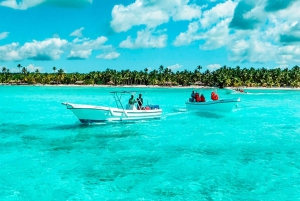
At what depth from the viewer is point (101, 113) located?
26062 millimetres

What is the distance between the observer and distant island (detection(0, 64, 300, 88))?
13100 centimetres

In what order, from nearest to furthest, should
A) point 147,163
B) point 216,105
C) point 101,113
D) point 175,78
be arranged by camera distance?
1. point 147,163
2. point 101,113
3. point 216,105
4. point 175,78

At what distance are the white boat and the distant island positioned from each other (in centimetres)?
9123

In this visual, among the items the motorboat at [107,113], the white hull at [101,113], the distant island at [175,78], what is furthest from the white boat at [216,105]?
the distant island at [175,78]

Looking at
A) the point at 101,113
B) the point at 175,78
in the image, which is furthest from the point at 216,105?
the point at 175,78

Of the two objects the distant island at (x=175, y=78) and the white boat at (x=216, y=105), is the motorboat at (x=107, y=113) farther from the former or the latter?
the distant island at (x=175, y=78)

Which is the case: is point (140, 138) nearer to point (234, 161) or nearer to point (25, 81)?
point (234, 161)

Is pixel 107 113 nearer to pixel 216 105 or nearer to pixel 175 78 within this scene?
pixel 216 105

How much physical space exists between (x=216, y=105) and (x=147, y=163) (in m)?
22.5

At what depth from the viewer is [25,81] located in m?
175

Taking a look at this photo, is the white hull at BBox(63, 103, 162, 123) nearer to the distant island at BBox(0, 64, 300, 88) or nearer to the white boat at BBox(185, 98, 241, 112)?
the white boat at BBox(185, 98, 241, 112)

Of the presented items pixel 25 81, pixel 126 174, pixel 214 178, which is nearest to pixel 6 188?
pixel 126 174

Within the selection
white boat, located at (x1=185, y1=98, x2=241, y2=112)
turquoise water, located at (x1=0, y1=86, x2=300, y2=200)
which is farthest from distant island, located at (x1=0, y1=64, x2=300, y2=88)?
turquoise water, located at (x1=0, y1=86, x2=300, y2=200)

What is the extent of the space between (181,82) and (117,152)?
138407 millimetres
